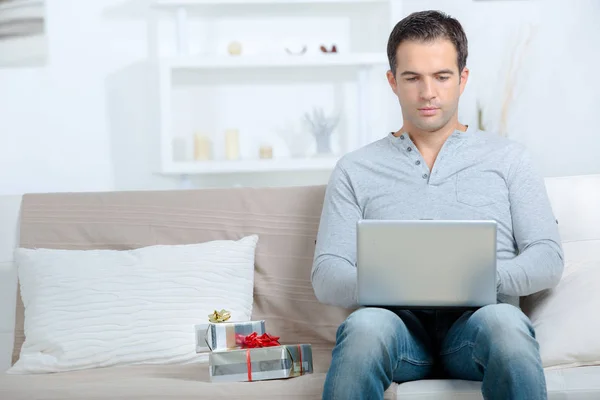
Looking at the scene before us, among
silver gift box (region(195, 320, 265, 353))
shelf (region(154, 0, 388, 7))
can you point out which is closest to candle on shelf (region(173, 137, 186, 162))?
shelf (region(154, 0, 388, 7))

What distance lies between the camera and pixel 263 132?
3.14m

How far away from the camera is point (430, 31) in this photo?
1.96 metres

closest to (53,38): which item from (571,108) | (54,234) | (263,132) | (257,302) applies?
(263,132)

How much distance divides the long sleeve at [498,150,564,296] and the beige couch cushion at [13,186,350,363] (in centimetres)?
58

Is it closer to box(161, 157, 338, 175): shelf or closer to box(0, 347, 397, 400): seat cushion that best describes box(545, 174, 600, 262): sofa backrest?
box(0, 347, 397, 400): seat cushion

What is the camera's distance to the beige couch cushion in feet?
7.43

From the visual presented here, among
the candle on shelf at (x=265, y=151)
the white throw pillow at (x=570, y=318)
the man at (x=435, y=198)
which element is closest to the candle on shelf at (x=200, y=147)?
the candle on shelf at (x=265, y=151)

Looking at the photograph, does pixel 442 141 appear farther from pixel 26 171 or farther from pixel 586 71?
pixel 26 171

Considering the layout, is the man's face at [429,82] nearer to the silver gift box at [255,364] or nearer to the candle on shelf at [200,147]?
the silver gift box at [255,364]

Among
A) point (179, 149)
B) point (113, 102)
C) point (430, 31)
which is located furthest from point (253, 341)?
point (113, 102)

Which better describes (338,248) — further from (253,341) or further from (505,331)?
(505,331)

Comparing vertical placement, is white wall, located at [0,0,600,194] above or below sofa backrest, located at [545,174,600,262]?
above

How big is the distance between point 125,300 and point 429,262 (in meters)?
0.91

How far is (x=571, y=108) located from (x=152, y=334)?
6.00 feet
